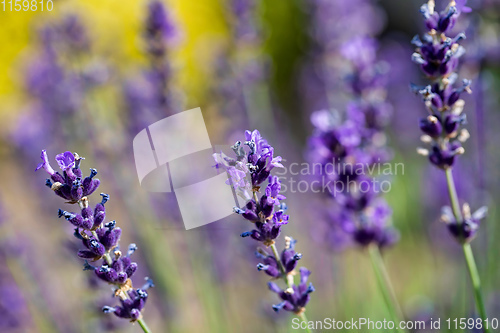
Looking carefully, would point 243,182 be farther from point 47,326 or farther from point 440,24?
point 47,326

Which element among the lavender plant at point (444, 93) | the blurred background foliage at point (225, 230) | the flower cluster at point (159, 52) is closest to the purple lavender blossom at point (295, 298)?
the lavender plant at point (444, 93)

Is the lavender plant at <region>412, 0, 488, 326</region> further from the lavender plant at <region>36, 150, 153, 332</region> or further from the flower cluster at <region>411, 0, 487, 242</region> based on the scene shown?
the lavender plant at <region>36, 150, 153, 332</region>

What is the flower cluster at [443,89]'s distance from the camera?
194 centimetres

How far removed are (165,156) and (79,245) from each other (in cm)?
89

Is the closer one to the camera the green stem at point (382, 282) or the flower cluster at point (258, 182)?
the flower cluster at point (258, 182)

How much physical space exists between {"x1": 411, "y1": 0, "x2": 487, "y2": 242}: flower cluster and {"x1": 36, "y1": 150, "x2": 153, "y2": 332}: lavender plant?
1.27 meters

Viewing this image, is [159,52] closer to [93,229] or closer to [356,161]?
[356,161]

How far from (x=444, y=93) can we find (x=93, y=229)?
1453 millimetres

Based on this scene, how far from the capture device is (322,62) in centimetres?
495

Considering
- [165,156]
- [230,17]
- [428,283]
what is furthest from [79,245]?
[428,283]

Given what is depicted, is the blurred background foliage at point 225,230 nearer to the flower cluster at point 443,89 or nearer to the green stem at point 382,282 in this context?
the green stem at point 382,282

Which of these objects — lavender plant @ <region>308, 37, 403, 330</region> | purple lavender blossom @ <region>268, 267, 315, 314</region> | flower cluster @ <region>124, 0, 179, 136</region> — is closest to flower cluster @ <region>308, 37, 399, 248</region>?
lavender plant @ <region>308, 37, 403, 330</region>

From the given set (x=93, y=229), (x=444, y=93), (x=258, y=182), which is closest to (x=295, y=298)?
(x=258, y=182)

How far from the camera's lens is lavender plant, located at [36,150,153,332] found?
168cm
